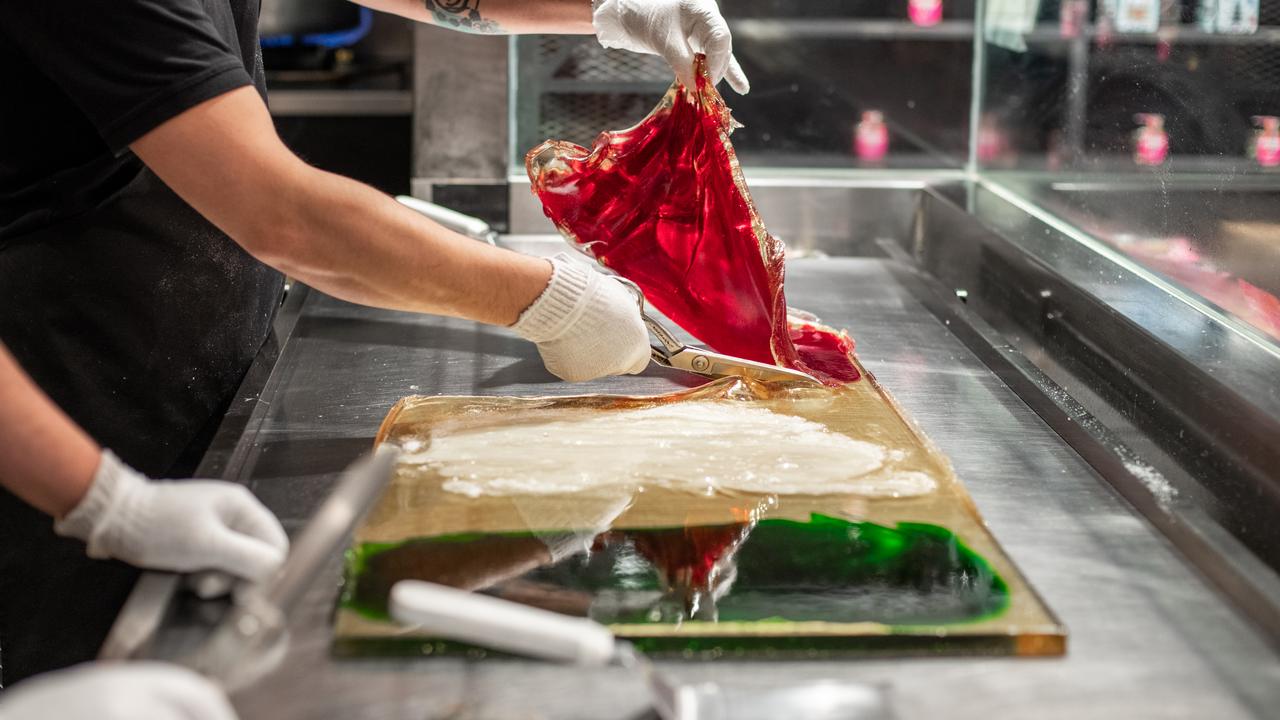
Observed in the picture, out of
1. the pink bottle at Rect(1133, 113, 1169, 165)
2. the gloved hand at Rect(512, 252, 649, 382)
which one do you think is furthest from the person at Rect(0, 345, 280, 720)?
the pink bottle at Rect(1133, 113, 1169, 165)

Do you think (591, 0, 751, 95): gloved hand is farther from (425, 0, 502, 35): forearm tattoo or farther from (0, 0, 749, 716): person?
(425, 0, 502, 35): forearm tattoo

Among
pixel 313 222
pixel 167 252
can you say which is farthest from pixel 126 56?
pixel 167 252

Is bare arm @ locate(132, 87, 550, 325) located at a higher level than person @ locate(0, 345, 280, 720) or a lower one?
higher

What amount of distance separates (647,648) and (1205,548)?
0.55 meters

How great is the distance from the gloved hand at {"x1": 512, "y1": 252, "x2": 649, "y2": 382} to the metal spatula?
0.53 m

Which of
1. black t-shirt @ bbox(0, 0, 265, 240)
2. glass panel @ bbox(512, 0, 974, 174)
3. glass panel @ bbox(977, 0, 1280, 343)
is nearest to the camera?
black t-shirt @ bbox(0, 0, 265, 240)

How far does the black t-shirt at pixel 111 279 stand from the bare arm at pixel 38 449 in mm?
480

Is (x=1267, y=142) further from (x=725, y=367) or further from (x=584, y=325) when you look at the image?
(x=584, y=325)

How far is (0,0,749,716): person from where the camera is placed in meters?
1.21

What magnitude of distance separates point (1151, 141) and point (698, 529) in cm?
101

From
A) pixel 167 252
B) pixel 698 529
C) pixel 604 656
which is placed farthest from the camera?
pixel 167 252

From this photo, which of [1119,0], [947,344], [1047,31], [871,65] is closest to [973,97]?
[871,65]

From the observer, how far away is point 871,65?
2.62 metres

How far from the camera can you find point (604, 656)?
2.99 ft
